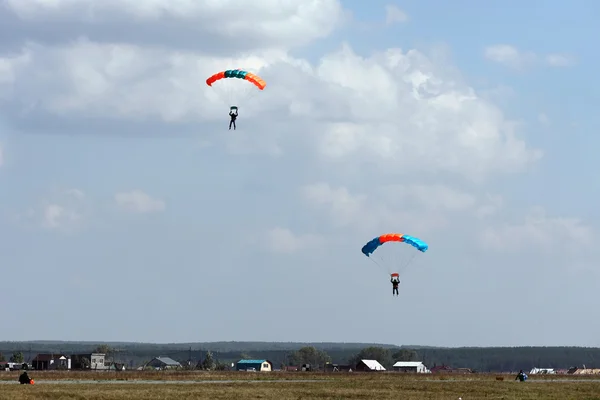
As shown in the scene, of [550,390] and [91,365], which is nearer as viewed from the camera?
[550,390]

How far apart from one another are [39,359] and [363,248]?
118 m

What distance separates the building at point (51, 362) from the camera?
177 m

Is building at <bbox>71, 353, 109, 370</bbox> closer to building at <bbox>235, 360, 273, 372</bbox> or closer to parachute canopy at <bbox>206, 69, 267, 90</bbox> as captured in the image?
building at <bbox>235, 360, 273, 372</bbox>

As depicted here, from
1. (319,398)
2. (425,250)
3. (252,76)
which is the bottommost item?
(319,398)

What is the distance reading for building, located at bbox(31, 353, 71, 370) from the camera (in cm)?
17725

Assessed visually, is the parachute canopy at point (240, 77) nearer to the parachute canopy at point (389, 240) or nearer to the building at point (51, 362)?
the parachute canopy at point (389, 240)

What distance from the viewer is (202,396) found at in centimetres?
6175

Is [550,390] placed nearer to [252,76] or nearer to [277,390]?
[277,390]

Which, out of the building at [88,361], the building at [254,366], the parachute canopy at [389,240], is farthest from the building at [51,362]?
the parachute canopy at [389,240]

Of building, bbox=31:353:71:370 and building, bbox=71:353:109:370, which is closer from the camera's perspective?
building, bbox=31:353:71:370

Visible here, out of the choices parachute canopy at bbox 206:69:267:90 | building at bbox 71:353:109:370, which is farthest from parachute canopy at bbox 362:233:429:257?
building at bbox 71:353:109:370

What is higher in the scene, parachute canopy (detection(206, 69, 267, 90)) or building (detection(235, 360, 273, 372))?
parachute canopy (detection(206, 69, 267, 90))

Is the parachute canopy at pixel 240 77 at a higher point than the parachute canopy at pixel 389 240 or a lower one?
higher

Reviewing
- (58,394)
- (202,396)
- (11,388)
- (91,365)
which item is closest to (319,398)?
(202,396)
